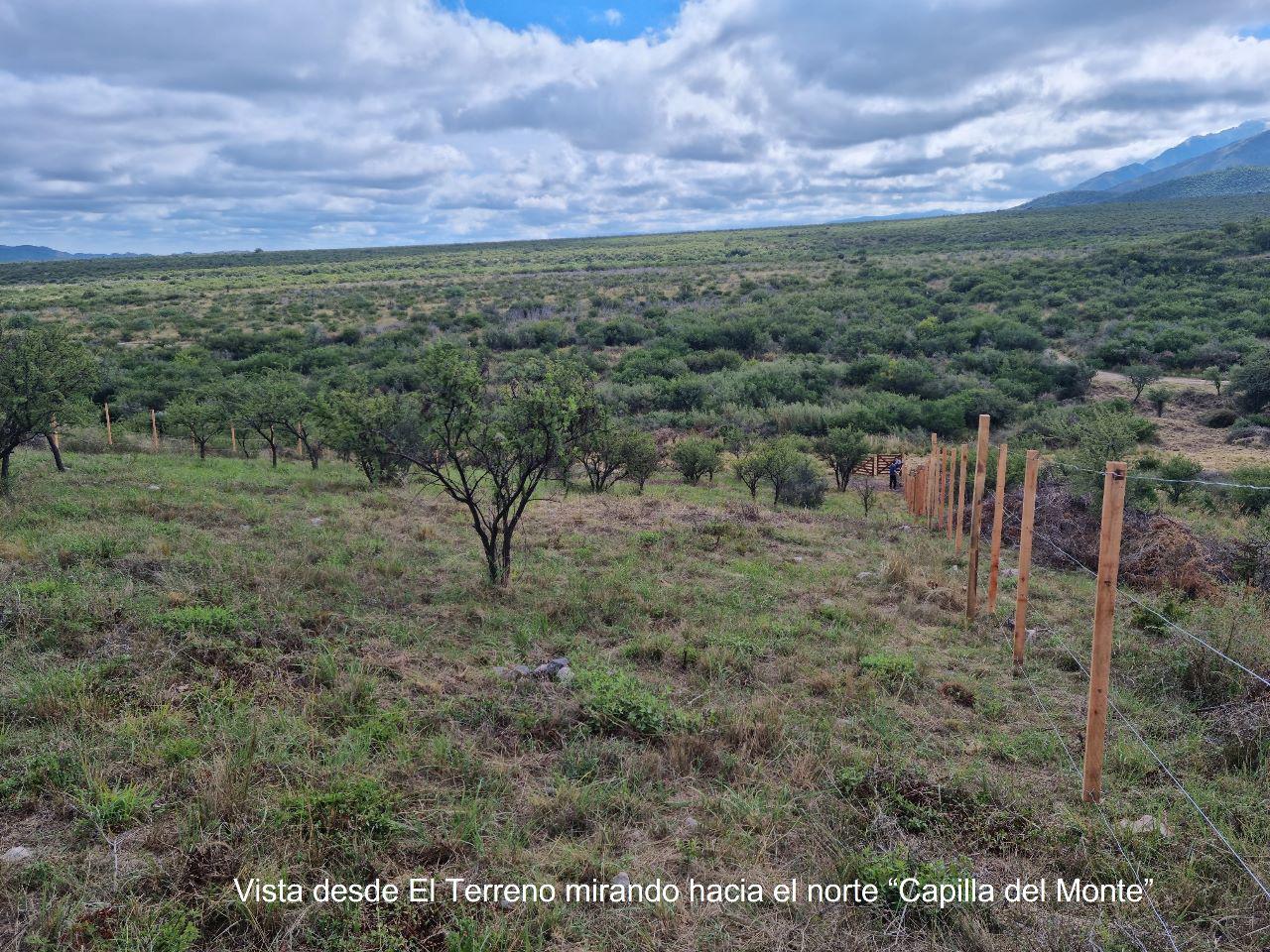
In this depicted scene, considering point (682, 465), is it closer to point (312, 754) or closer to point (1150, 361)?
point (312, 754)

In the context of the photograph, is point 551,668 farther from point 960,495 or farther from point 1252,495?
point 1252,495

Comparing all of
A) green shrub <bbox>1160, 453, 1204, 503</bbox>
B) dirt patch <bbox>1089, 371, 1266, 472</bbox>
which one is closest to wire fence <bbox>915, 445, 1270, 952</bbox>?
green shrub <bbox>1160, 453, 1204, 503</bbox>

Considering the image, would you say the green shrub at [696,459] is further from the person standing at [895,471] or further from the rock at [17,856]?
the rock at [17,856]

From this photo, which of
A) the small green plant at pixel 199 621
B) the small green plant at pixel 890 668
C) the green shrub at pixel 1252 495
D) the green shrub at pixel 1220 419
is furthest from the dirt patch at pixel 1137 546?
the green shrub at pixel 1220 419

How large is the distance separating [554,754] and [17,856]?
111 inches

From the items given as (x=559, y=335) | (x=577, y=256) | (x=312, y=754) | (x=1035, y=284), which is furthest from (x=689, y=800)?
(x=577, y=256)

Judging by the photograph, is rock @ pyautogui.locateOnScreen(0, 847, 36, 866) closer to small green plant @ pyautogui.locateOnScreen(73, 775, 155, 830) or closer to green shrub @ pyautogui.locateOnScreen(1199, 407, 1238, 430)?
small green plant @ pyautogui.locateOnScreen(73, 775, 155, 830)

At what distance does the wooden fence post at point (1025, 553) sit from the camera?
612 cm

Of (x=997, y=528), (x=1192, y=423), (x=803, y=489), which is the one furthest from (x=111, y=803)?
(x=1192, y=423)

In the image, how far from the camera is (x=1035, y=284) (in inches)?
1802

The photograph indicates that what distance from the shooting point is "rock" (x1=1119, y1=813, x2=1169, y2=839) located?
402 centimetres

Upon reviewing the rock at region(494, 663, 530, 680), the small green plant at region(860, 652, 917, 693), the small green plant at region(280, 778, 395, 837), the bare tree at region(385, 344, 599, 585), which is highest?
the bare tree at region(385, 344, 599, 585)

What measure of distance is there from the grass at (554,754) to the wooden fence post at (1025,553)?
0.26 m

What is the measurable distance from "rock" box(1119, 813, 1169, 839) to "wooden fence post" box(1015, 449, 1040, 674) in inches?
89.5
